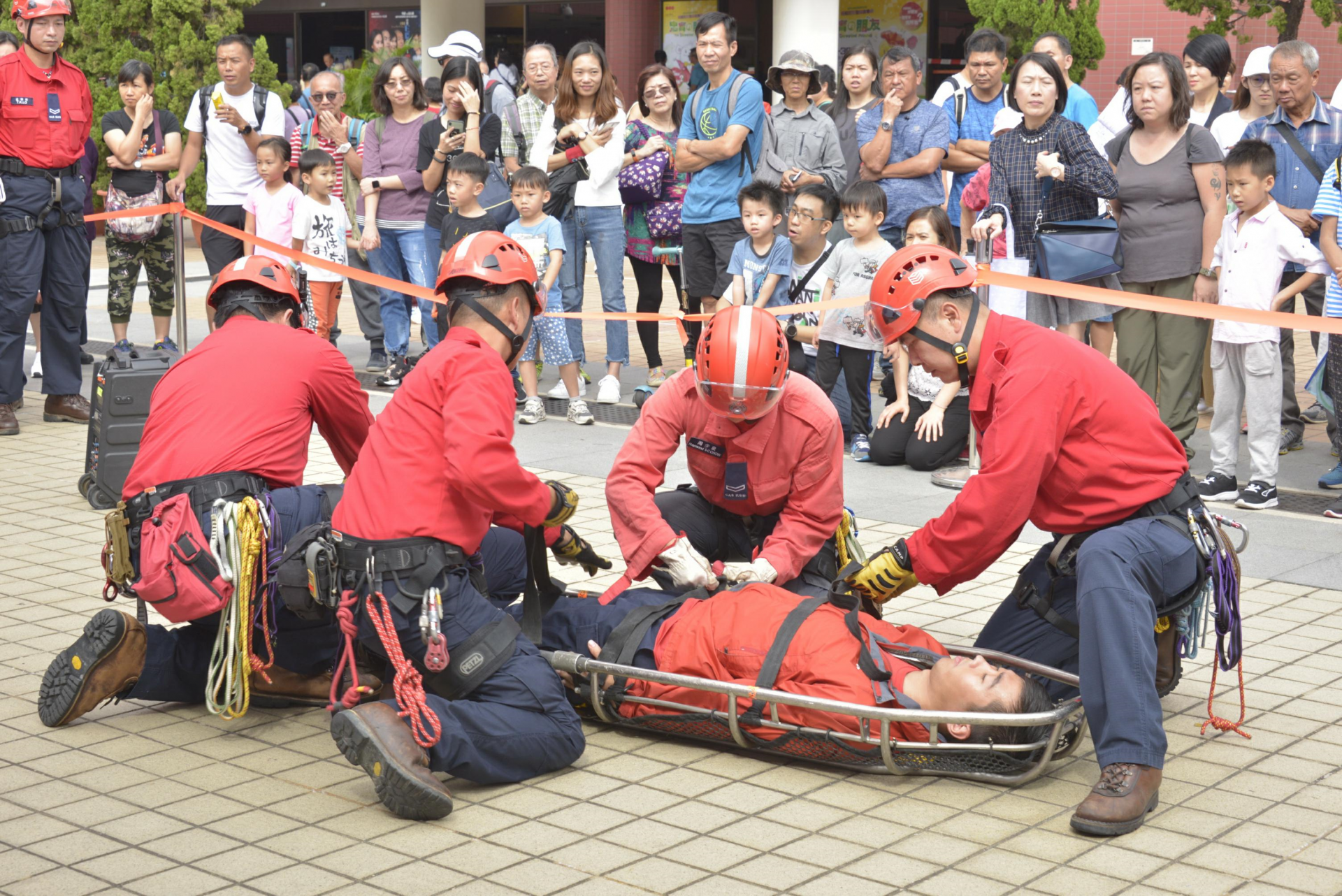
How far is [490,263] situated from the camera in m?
4.48

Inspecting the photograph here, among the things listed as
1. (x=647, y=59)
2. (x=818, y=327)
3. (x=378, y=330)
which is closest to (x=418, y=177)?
(x=378, y=330)

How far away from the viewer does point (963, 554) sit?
14.4ft

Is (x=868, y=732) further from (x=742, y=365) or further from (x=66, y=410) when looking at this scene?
(x=66, y=410)

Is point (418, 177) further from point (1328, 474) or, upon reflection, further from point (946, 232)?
point (1328, 474)

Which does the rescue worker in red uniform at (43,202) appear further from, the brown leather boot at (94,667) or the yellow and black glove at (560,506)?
the yellow and black glove at (560,506)

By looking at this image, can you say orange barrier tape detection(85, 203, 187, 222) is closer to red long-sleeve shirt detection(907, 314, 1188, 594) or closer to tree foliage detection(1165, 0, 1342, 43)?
red long-sleeve shirt detection(907, 314, 1188, 594)

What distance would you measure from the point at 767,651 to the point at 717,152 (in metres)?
5.54

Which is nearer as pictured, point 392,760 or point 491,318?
point 392,760

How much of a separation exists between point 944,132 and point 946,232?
1.71m

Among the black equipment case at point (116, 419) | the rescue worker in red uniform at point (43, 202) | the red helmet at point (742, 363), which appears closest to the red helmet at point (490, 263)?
the red helmet at point (742, 363)

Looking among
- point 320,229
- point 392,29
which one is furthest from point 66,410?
point 392,29

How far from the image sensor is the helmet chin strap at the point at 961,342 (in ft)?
14.3

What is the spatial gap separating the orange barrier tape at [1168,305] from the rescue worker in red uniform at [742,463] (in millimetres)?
2153

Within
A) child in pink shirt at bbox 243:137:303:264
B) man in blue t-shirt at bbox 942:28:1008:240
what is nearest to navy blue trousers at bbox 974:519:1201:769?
man in blue t-shirt at bbox 942:28:1008:240
